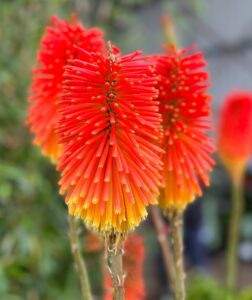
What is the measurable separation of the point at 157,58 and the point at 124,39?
3.69 m

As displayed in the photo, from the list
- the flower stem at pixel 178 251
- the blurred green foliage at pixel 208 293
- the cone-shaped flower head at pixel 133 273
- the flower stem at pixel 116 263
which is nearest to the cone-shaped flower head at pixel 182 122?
the flower stem at pixel 178 251

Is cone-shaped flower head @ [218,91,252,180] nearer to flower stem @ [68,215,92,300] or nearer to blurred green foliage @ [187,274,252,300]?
blurred green foliage @ [187,274,252,300]

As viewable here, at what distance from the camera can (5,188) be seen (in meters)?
2.21

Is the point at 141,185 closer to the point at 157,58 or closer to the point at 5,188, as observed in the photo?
the point at 157,58

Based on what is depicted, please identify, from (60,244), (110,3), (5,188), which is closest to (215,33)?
(110,3)

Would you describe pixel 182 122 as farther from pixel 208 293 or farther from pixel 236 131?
pixel 208 293

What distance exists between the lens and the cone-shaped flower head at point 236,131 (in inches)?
76.4

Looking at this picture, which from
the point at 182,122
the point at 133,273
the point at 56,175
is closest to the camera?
the point at 182,122

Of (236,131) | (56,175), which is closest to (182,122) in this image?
(236,131)

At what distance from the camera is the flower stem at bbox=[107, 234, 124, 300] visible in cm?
85

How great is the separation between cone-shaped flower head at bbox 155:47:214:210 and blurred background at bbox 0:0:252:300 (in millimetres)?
986

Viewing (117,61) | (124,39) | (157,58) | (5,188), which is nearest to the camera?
(117,61)

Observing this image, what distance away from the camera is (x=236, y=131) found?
2.05 meters

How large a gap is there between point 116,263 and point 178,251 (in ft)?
0.69
